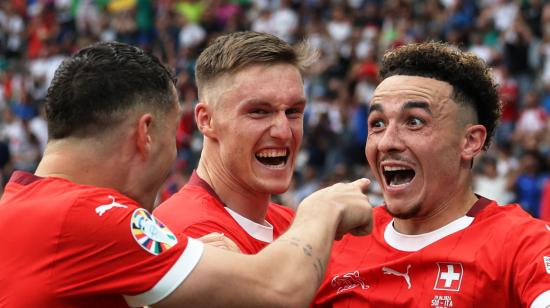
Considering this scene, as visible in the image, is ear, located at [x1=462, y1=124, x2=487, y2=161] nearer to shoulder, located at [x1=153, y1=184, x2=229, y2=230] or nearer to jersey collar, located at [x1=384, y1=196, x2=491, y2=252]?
jersey collar, located at [x1=384, y1=196, x2=491, y2=252]

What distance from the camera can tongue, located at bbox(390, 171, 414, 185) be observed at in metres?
4.58

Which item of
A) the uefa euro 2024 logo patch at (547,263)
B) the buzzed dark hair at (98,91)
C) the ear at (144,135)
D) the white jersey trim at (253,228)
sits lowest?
the white jersey trim at (253,228)

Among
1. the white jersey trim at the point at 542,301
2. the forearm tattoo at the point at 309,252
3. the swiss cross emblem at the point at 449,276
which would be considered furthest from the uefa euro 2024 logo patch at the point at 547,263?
the forearm tattoo at the point at 309,252

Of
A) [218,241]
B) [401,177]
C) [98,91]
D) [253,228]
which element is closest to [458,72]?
[401,177]

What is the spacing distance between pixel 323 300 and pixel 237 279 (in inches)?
48.8

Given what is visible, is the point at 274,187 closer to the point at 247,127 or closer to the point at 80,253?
the point at 247,127

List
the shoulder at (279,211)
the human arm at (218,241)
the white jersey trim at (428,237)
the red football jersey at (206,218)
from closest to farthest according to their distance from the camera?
the human arm at (218,241) → the red football jersey at (206,218) → the white jersey trim at (428,237) → the shoulder at (279,211)

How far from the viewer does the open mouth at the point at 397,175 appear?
180 inches

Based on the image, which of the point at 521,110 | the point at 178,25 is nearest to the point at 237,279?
the point at 521,110

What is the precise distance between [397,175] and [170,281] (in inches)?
63.7

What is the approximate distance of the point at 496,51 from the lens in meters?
14.3

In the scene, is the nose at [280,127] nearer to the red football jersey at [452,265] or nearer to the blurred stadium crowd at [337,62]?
the red football jersey at [452,265]

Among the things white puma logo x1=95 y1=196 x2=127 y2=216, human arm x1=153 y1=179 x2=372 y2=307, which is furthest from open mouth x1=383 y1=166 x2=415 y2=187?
white puma logo x1=95 y1=196 x2=127 y2=216

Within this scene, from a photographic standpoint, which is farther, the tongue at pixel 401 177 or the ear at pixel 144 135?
the tongue at pixel 401 177
